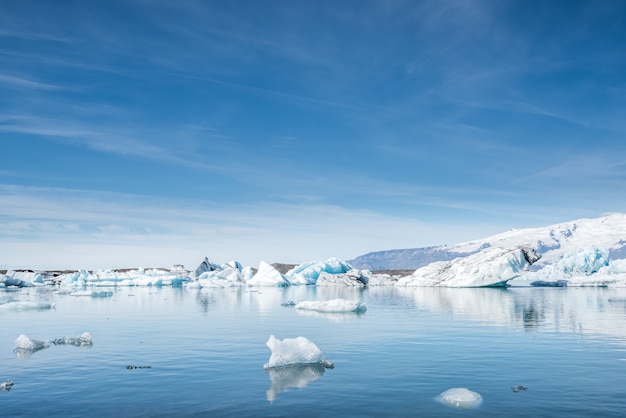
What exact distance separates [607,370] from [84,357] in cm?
1669

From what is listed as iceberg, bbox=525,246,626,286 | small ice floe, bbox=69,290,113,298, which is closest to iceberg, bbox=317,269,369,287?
iceberg, bbox=525,246,626,286

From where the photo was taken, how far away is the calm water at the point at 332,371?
11141mm

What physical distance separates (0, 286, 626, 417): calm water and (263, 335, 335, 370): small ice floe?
0.48m

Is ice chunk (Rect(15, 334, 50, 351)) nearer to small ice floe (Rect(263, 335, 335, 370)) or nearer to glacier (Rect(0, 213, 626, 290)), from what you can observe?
small ice floe (Rect(263, 335, 335, 370))

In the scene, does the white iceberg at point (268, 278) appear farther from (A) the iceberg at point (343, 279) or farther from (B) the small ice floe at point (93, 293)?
(B) the small ice floe at point (93, 293)

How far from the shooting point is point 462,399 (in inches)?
441

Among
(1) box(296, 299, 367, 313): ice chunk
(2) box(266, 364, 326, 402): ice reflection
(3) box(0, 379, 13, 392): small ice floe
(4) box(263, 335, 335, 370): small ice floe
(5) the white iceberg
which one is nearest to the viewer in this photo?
(2) box(266, 364, 326, 402): ice reflection

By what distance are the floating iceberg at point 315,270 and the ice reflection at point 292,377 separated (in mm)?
78606

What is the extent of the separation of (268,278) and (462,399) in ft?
271

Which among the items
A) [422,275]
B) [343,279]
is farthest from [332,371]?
[343,279]

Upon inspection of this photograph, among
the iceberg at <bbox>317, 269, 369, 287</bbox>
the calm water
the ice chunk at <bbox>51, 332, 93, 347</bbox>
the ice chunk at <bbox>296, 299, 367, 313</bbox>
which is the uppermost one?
the iceberg at <bbox>317, 269, 369, 287</bbox>

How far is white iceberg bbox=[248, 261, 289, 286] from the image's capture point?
301 feet

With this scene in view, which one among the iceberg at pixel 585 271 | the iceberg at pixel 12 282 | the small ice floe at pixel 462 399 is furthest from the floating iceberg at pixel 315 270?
the small ice floe at pixel 462 399

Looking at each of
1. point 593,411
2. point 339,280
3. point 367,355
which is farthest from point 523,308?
point 339,280
